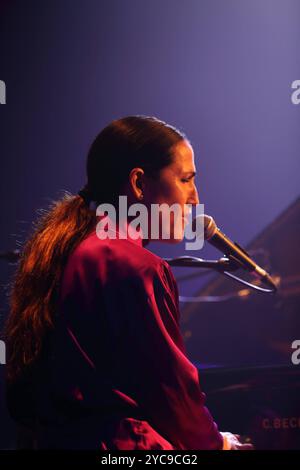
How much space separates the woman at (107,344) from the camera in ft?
2.97

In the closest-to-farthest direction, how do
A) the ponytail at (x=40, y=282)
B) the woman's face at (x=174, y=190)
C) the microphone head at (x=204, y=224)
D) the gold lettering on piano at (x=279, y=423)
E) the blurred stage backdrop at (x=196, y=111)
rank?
the ponytail at (x=40, y=282)
the woman's face at (x=174, y=190)
the microphone head at (x=204, y=224)
the gold lettering on piano at (x=279, y=423)
the blurred stage backdrop at (x=196, y=111)

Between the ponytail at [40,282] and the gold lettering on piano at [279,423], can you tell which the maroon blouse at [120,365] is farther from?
the gold lettering on piano at [279,423]

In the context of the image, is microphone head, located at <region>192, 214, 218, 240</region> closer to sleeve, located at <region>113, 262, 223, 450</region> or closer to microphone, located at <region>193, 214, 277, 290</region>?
microphone, located at <region>193, 214, 277, 290</region>

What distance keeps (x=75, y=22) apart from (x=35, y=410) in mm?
1833

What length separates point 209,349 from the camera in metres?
2.47

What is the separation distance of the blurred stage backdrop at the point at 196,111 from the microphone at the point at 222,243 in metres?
0.71

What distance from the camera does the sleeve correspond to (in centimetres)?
89

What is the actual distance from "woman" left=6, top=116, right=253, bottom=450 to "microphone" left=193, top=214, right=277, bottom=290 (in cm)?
32

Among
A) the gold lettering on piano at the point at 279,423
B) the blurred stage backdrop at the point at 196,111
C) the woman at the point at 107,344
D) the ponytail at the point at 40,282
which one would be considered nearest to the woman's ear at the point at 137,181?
the woman at the point at 107,344

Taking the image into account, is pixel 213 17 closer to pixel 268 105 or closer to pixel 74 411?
pixel 268 105

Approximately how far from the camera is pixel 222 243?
57.1 inches

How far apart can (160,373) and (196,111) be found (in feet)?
5.94

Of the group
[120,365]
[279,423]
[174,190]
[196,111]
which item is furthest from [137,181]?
[196,111]
